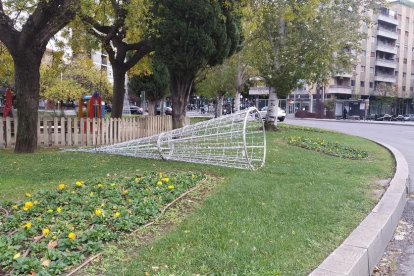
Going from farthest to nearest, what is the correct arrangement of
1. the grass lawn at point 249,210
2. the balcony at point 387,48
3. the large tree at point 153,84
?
the balcony at point 387,48, the large tree at point 153,84, the grass lawn at point 249,210

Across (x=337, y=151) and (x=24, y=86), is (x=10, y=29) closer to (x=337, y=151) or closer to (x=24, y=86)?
(x=24, y=86)

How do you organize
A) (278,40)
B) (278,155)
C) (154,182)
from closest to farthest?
(154,182) → (278,155) → (278,40)

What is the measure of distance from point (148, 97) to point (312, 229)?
27.0m

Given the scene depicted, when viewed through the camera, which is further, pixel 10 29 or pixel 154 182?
pixel 10 29

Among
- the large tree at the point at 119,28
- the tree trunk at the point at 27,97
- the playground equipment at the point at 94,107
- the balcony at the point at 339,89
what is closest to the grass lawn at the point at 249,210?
the tree trunk at the point at 27,97

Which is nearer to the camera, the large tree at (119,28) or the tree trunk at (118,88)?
the large tree at (119,28)

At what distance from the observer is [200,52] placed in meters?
12.8

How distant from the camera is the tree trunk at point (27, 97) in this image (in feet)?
36.9

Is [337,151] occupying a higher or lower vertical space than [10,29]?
lower

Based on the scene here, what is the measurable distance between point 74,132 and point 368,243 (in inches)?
460

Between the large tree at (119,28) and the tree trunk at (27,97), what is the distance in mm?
2057

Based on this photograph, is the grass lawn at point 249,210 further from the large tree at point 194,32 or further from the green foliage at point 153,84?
the green foliage at point 153,84

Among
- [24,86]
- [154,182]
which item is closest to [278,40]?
[24,86]

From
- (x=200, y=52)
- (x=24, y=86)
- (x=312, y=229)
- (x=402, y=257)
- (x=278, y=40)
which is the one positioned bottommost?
(x=402, y=257)
